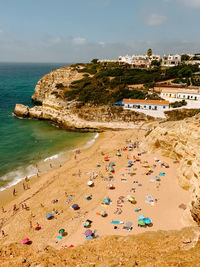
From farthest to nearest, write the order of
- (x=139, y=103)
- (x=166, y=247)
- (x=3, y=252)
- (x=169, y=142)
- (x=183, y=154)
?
(x=139, y=103)
(x=169, y=142)
(x=183, y=154)
(x=3, y=252)
(x=166, y=247)

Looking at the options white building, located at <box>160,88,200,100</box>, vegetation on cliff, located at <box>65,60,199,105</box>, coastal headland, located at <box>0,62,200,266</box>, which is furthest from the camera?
vegetation on cliff, located at <box>65,60,199,105</box>

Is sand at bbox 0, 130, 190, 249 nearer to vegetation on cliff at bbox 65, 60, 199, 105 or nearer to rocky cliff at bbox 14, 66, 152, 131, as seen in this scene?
rocky cliff at bbox 14, 66, 152, 131

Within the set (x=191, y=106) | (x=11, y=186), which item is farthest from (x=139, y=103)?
(x=11, y=186)

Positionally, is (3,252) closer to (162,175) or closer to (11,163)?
(11,163)

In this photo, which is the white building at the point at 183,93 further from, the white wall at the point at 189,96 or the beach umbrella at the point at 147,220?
the beach umbrella at the point at 147,220

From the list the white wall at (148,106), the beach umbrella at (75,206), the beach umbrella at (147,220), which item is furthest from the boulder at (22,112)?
the beach umbrella at (147,220)

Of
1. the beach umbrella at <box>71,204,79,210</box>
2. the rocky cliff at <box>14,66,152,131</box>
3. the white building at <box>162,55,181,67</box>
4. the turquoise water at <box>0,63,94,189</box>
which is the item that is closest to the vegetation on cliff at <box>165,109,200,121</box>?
the rocky cliff at <box>14,66,152,131</box>
